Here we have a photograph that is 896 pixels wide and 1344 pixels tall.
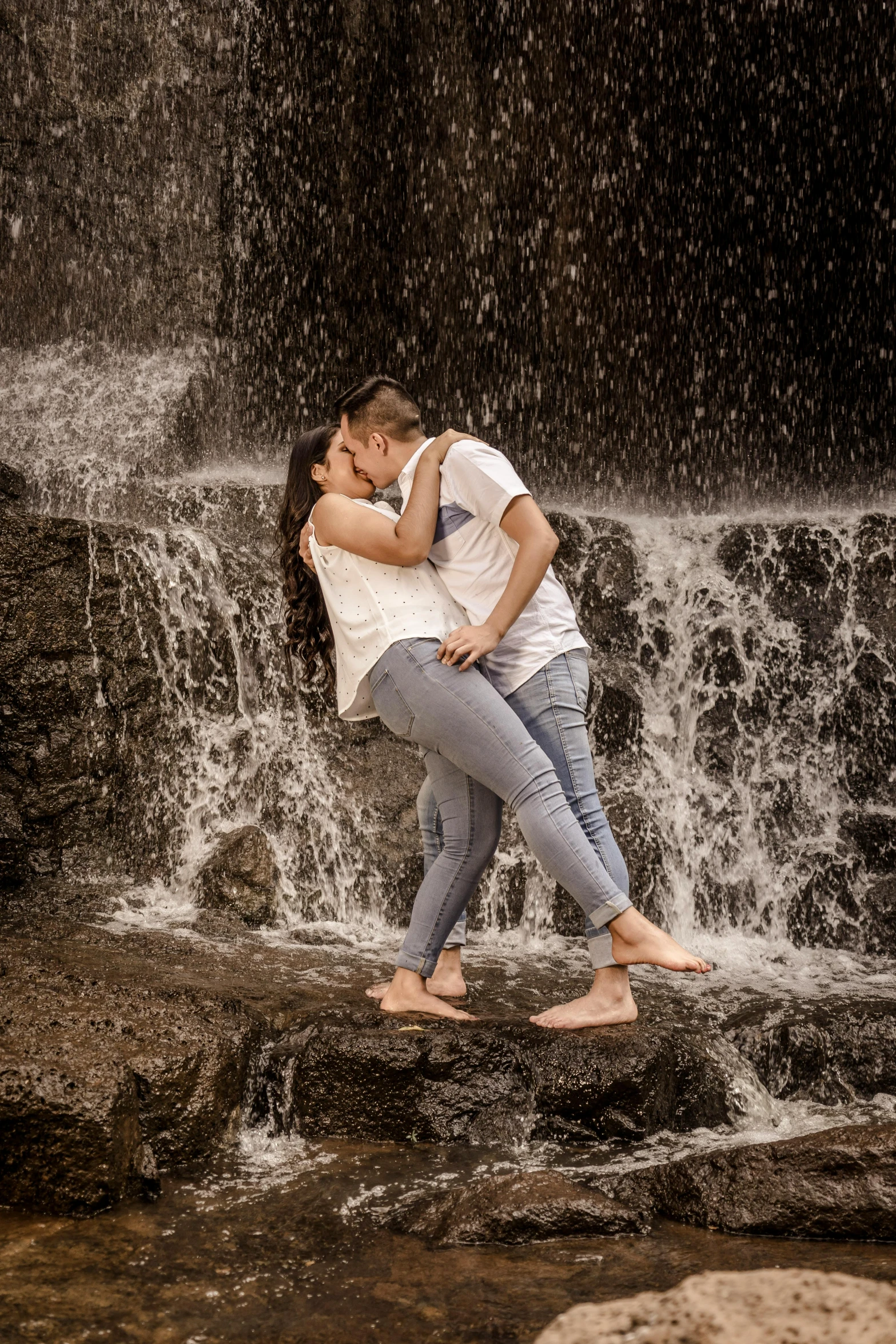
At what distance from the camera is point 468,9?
31.9ft

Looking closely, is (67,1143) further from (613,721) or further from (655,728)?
(655,728)

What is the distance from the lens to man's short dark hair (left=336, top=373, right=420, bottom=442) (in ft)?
11.0

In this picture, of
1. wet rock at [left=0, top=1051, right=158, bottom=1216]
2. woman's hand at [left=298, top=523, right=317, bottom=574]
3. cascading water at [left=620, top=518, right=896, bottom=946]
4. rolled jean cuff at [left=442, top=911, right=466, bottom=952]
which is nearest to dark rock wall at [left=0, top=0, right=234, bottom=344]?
cascading water at [left=620, top=518, right=896, bottom=946]

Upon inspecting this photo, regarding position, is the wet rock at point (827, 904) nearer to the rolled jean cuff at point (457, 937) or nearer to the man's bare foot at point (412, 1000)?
the rolled jean cuff at point (457, 937)

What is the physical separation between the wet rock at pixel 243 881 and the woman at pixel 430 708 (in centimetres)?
189

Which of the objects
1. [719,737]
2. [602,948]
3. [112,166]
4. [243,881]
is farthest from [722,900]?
[112,166]

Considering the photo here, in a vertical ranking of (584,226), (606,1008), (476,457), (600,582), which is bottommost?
(606,1008)

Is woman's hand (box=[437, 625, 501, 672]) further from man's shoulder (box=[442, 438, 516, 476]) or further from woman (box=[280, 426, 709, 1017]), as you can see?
man's shoulder (box=[442, 438, 516, 476])

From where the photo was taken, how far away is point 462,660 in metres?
3.13

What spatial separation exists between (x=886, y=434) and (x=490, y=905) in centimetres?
666

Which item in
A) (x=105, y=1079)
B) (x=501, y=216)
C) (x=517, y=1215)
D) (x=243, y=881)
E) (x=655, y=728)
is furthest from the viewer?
(x=501, y=216)

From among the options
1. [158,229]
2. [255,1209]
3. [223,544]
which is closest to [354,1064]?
[255,1209]

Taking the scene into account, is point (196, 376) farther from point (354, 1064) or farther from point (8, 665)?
point (354, 1064)

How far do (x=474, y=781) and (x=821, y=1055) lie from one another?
1.39 metres
